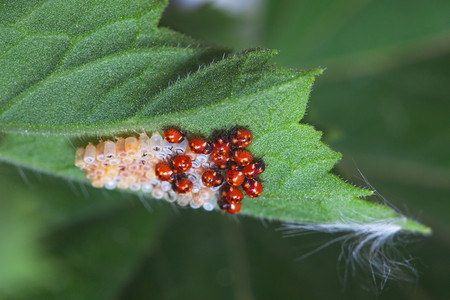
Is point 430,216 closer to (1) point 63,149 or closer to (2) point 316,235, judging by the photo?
(2) point 316,235

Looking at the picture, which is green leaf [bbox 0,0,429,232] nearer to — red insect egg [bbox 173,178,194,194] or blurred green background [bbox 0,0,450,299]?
red insect egg [bbox 173,178,194,194]

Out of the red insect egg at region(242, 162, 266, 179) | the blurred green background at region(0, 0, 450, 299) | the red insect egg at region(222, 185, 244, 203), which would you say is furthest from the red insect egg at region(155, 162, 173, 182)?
the blurred green background at region(0, 0, 450, 299)

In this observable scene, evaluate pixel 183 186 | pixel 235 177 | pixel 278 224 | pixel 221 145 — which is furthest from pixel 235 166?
pixel 278 224

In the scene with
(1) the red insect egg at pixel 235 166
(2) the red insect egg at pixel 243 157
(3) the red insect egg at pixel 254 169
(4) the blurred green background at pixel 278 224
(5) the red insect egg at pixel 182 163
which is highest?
(2) the red insect egg at pixel 243 157

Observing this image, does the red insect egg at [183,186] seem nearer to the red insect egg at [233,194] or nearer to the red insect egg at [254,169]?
the red insect egg at [233,194]

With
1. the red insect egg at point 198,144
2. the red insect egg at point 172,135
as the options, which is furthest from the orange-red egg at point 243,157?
the red insect egg at point 172,135

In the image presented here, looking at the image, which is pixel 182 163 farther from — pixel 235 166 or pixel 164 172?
pixel 235 166

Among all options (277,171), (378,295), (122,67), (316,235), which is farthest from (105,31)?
(378,295)
